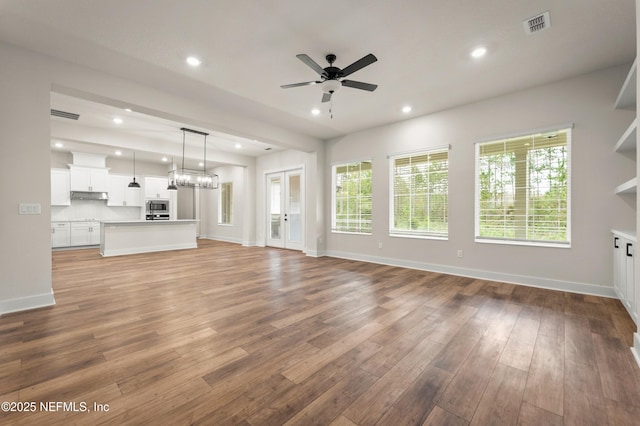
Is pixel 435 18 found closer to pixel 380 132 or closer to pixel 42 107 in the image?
pixel 380 132

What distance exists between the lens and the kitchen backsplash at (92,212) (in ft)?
26.6

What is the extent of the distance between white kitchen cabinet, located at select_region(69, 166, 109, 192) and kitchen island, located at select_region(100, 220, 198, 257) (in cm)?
216

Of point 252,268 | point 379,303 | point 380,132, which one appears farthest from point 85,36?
point 380,132

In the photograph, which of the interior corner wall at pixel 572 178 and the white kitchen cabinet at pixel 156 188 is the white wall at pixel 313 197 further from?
the white kitchen cabinet at pixel 156 188

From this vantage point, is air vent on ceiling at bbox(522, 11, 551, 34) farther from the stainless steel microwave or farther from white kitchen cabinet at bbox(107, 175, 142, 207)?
white kitchen cabinet at bbox(107, 175, 142, 207)

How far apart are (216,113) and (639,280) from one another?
217 inches

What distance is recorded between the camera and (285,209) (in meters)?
8.41

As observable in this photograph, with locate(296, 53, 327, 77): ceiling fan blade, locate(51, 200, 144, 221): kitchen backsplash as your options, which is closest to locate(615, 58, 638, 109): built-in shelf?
locate(296, 53, 327, 77): ceiling fan blade

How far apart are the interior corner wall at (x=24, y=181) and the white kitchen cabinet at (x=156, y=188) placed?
6.76 meters

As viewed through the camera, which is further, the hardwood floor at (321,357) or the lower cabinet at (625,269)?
the lower cabinet at (625,269)

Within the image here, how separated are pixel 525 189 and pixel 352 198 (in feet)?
11.0

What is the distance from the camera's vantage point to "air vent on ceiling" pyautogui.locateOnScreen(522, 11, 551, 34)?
8.47 ft

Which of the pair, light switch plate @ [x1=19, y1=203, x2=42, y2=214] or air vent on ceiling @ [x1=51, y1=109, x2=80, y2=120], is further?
air vent on ceiling @ [x1=51, y1=109, x2=80, y2=120]

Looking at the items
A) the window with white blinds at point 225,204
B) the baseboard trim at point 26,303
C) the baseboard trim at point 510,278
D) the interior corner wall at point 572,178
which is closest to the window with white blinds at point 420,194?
the interior corner wall at point 572,178
